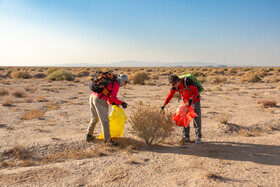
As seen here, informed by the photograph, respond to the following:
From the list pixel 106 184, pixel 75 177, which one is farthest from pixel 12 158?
pixel 106 184

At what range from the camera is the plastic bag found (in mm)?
5230

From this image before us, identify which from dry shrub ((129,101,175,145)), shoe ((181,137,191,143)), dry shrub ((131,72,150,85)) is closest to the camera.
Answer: dry shrub ((129,101,175,145))

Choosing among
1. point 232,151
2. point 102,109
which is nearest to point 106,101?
point 102,109

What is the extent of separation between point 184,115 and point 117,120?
1.61 metres

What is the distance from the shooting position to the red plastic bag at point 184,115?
523 cm

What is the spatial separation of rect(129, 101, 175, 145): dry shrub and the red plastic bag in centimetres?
24

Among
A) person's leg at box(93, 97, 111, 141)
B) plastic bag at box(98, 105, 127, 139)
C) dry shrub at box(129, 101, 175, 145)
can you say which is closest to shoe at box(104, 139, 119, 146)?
plastic bag at box(98, 105, 127, 139)

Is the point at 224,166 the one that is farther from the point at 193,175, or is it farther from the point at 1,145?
the point at 1,145

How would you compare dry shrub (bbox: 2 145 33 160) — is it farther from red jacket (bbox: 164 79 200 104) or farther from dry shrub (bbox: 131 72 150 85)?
dry shrub (bbox: 131 72 150 85)

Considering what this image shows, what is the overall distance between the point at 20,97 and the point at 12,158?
9.68 metres

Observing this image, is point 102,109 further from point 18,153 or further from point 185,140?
point 185,140

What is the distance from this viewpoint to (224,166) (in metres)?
4.31

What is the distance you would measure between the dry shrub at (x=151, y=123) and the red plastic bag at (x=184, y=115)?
239 millimetres

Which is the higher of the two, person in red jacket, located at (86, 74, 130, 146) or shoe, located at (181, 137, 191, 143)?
person in red jacket, located at (86, 74, 130, 146)
